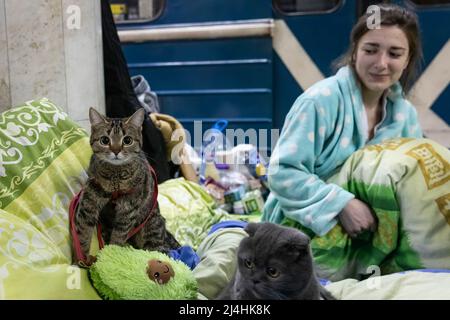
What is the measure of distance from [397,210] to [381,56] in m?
0.30

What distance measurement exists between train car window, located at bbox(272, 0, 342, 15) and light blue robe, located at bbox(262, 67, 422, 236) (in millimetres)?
844

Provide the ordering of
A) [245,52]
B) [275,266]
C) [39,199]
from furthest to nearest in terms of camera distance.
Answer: [245,52] → [39,199] → [275,266]

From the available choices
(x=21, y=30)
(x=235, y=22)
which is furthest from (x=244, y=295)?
(x=235, y=22)

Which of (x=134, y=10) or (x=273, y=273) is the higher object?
(x=134, y=10)

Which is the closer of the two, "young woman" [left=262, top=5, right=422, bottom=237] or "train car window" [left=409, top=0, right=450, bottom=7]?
"young woman" [left=262, top=5, right=422, bottom=237]

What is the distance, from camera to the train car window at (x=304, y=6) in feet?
5.58

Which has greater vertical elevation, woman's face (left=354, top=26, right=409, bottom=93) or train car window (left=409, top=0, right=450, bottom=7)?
train car window (left=409, top=0, right=450, bottom=7)

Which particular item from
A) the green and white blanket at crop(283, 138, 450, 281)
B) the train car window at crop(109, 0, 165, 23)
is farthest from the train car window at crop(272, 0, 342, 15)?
the green and white blanket at crop(283, 138, 450, 281)

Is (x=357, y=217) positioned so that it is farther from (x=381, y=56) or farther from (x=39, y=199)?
(x=39, y=199)

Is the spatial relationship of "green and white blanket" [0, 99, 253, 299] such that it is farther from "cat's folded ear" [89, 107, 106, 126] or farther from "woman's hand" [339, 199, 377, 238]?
"woman's hand" [339, 199, 377, 238]

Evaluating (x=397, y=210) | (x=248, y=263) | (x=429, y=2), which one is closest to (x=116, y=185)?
(x=248, y=263)

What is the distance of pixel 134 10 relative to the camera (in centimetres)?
207

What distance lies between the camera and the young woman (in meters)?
0.89

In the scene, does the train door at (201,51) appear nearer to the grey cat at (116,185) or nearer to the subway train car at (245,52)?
the subway train car at (245,52)
